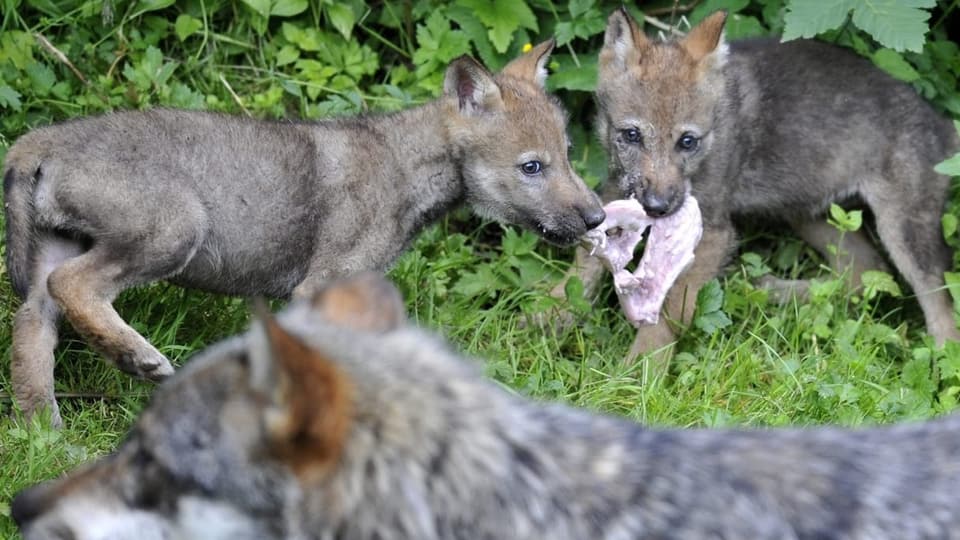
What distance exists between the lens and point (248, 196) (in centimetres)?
548

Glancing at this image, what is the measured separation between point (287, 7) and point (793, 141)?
8.89ft

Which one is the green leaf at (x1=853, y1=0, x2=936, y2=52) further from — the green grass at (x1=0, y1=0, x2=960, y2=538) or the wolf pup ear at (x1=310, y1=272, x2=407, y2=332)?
the wolf pup ear at (x1=310, y1=272, x2=407, y2=332)

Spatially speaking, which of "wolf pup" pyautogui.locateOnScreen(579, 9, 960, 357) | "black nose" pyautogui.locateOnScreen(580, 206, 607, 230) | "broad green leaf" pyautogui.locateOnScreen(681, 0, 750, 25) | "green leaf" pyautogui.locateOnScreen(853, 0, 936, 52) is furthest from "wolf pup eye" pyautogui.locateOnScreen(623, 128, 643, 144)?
"green leaf" pyautogui.locateOnScreen(853, 0, 936, 52)

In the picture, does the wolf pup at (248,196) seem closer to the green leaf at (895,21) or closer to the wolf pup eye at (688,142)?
the wolf pup eye at (688,142)

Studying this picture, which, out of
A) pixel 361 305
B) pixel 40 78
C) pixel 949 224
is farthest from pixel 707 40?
pixel 361 305

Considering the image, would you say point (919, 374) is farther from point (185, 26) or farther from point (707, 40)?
point (185, 26)

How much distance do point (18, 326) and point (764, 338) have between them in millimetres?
3218

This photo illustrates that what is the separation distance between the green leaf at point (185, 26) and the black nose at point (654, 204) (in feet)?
8.28

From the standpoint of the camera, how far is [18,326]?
16.9 ft

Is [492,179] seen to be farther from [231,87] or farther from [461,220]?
[231,87]

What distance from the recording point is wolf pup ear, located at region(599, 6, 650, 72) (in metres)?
6.63

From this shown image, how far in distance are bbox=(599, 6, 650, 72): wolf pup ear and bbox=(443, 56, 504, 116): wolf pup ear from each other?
942 millimetres

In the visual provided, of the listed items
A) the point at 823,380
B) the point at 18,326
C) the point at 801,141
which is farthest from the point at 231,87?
the point at 823,380

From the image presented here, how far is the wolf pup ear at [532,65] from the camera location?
6.32 m
